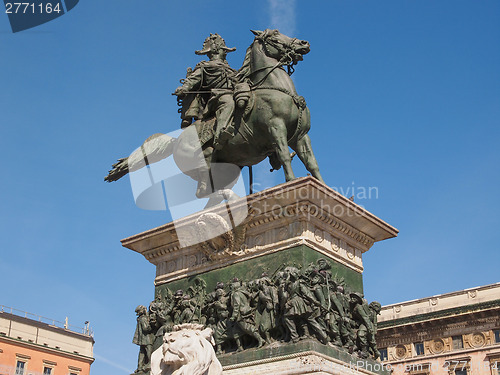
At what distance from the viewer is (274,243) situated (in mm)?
10430

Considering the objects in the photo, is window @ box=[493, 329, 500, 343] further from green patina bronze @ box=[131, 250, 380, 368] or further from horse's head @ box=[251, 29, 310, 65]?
horse's head @ box=[251, 29, 310, 65]

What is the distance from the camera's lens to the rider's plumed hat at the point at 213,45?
43.3 ft

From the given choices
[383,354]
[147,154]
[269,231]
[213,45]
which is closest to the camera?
[269,231]

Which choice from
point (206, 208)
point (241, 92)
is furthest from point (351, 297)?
point (241, 92)

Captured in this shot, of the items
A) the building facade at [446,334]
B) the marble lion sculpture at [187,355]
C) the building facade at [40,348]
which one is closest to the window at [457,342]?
the building facade at [446,334]

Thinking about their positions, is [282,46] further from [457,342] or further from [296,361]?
[457,342]

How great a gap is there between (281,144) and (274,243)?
1.73 m

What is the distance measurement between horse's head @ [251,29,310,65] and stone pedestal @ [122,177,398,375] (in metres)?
2.87

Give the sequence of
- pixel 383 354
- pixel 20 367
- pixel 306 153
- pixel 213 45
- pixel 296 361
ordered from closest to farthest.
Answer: pixel 296 361, pixel 306 153, pixel 213 45, pixel 383 354, pixel 20 367

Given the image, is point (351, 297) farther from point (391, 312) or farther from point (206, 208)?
point (391, 312)

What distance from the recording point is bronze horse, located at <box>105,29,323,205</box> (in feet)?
37.3

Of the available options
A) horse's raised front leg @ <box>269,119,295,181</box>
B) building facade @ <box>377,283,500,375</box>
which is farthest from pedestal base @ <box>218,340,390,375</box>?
building facade @ <box>377,283,500,375</box>

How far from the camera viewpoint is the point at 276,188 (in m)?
10.2

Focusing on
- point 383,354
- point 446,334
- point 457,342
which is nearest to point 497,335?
point 457,342
